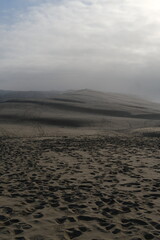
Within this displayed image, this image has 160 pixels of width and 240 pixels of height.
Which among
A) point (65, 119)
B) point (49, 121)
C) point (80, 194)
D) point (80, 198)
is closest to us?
point (80, 198)

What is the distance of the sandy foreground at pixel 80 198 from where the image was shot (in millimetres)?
5148

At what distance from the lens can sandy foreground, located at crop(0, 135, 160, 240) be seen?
5.15 m

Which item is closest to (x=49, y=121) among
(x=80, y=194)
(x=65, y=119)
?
(x=65, y=119)

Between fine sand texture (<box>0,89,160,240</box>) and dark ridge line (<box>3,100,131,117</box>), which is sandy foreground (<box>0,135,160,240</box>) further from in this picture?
dark ridge line (<box>3,100,131,117</box>)

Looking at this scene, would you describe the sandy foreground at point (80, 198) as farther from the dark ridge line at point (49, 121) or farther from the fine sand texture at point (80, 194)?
the dark ridge line at point (49, 121)

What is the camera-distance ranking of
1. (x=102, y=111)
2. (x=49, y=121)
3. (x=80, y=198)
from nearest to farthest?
(x=80, y=198) < (x=49, y=121) < (x=102, y=111)

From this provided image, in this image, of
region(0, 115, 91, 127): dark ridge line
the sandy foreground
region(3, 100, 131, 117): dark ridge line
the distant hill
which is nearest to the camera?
the sandy foreground

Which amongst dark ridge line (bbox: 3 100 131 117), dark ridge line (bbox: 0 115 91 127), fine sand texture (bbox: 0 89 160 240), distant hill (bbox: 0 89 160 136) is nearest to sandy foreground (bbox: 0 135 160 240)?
fine sand texture (bbox: 0 89 160 240)

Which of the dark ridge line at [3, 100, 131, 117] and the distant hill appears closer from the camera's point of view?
the distant hill

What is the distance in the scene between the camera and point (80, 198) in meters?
6.95

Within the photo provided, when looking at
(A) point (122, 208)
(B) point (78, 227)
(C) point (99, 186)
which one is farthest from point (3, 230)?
(C) point (99, 186)

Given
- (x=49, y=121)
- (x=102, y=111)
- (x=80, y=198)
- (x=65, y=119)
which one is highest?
(x=102, y=111)

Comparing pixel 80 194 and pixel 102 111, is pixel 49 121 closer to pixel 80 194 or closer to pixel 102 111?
pixel 102 111

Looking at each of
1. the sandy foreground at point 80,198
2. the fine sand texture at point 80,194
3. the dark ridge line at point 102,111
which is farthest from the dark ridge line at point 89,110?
the sandy foreground at point 80,198
